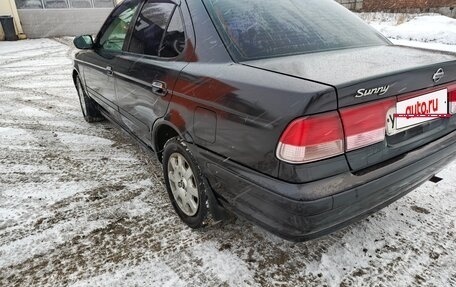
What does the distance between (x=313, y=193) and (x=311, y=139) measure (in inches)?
9.2

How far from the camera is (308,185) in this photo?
1.51m

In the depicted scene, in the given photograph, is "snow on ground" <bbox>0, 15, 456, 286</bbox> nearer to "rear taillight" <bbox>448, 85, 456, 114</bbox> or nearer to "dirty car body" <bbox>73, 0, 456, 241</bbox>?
"dirty car body" <bbox>73, 0, 456, 241</bbox>

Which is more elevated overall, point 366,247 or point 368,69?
point 368,69

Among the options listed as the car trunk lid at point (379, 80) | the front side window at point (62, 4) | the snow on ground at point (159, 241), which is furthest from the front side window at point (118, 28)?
the front side window at point (62, 4)

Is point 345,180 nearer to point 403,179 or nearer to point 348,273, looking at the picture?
point 403,179

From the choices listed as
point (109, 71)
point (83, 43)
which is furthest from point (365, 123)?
point (83, 43)

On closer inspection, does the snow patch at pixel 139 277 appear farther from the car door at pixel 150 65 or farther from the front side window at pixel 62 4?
the front side window at pixel 62 4

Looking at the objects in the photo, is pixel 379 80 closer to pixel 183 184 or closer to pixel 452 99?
pixel 452 99

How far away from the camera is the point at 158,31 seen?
97.7 inches

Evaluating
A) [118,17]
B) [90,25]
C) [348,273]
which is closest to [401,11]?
[90,25]

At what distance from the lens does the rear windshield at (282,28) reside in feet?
6.52

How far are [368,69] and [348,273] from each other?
113 cm

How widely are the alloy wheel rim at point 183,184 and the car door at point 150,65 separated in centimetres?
34

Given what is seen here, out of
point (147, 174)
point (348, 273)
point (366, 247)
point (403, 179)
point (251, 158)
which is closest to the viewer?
point (251, 158)
